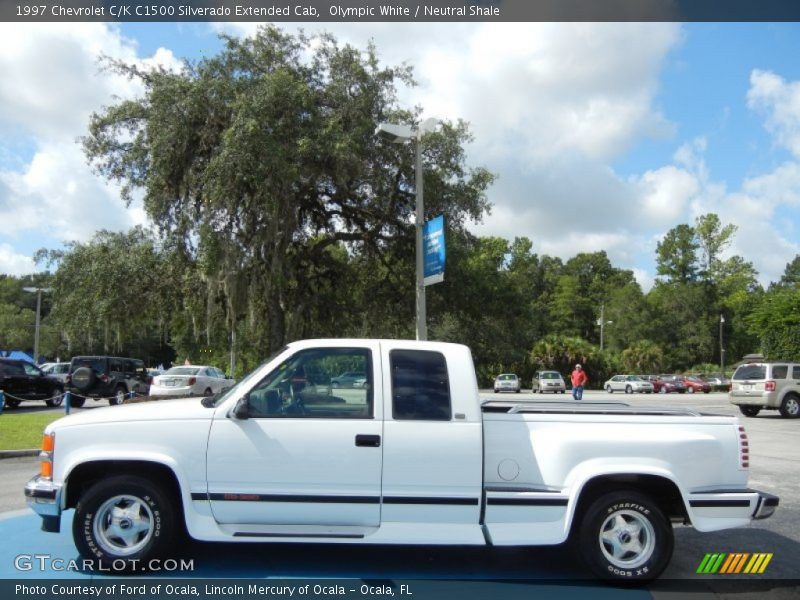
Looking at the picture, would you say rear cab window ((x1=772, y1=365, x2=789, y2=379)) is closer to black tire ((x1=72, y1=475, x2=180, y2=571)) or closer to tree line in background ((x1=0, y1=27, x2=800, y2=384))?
tree line in background ((x1=0, y1=27, x2=800, y2=384))

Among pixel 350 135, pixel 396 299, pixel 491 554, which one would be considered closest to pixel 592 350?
pixel 396 299

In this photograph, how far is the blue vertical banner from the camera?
13.4 m

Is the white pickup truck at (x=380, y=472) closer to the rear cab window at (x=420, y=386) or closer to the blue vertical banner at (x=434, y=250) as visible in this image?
the rear cab window at (x=420, y=386)

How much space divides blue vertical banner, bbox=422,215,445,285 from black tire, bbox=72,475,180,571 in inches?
344

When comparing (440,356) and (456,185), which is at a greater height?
(456,185)

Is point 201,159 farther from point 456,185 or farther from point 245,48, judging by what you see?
point 456,185

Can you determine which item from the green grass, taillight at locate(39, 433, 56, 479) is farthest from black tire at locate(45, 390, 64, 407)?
taillight at locate(39, 433, 56, 479)

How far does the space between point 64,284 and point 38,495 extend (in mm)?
20180

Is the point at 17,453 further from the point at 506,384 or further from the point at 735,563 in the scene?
the point at 506,384

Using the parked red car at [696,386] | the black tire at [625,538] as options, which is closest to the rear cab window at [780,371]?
the black tire at [625,538]

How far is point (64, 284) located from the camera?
23344 millimetres

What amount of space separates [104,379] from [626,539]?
22975 mm

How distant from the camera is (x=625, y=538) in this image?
5.35 metres

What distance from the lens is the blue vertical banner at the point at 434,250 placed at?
1341 centimetres
